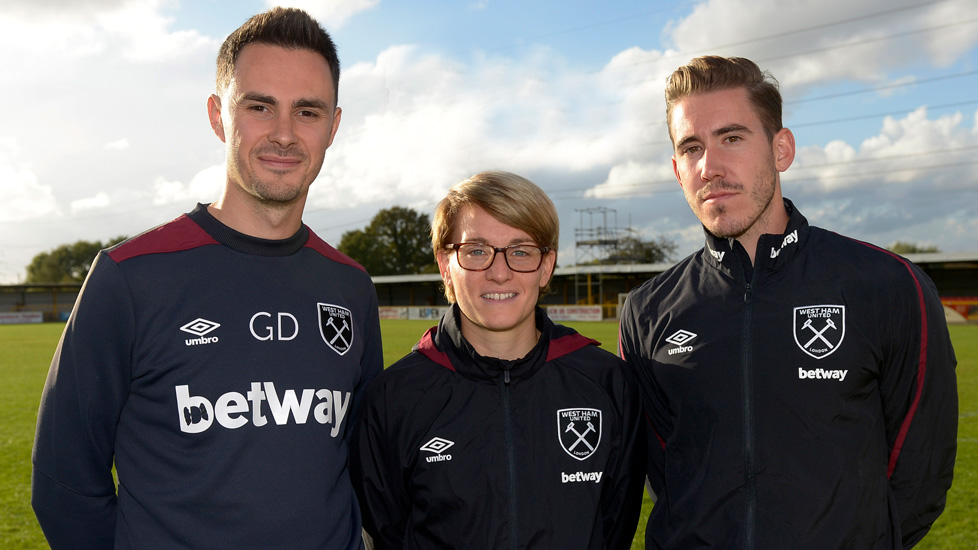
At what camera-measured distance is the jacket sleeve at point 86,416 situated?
7.22 ft

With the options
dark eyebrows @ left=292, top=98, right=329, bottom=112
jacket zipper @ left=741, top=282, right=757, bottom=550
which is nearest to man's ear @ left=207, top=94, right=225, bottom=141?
dark eyebrows @ left=292, top=98, right=329, bottom=112

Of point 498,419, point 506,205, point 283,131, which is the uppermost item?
point 283,131

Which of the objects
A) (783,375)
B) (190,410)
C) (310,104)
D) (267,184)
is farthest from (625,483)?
(310,104)

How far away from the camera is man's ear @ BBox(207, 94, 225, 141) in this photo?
260 centimetres

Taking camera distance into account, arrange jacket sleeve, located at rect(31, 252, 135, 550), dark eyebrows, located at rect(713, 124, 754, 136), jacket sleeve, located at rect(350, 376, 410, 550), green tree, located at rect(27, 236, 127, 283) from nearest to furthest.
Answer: jacket sleeve, located at rect(31, 252, 135, 550), jacket sleeve, located at rect(350, 376, 410, 550), dark eyebrows, located at rect(713, 124, 754, 136), green tree, located at rect(27, 236, 127, 283)

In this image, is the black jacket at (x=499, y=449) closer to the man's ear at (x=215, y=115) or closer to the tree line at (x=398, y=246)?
the man's ear at (x=215, y=115)

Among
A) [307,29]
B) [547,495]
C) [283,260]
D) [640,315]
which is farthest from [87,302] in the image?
[640,315]

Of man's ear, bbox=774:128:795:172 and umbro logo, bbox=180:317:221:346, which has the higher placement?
man's ear, bbox=774:128:795:172

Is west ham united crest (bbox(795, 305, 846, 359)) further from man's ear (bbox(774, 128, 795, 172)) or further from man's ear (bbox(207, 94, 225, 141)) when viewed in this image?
man's ear (bbox(207, 94, 225, 141))

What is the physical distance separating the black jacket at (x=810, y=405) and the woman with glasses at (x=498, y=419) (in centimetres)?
28

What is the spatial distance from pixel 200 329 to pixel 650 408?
1805mm

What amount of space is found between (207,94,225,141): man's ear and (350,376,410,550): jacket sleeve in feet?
3.90

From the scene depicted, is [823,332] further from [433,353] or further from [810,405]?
[433,353]

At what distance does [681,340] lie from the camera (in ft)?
8.57
